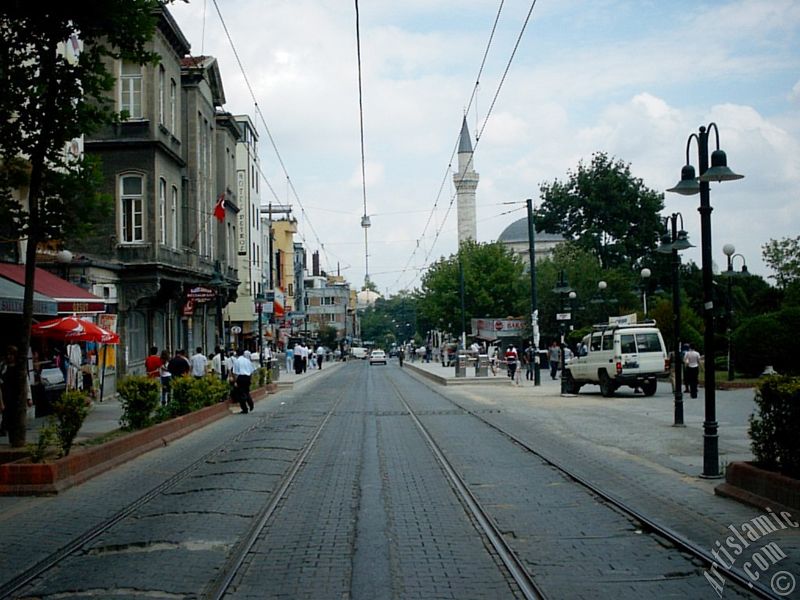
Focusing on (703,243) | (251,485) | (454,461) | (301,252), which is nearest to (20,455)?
(251,485)

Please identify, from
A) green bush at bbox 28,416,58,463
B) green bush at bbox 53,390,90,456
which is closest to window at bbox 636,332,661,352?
green bush at bbox 53,390,90,456

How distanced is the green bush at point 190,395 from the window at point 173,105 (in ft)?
56.5

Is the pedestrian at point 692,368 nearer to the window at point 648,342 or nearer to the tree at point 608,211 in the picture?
the window at point 648,342

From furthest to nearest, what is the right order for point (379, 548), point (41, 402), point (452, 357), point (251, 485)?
point (452, 357) → point (41, 402) → point (251, 485) → point (379, 548)

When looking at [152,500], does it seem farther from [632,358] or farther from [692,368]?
[632,358]

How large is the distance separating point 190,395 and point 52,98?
10.3 metres

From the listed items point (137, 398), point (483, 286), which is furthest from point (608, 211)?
point (137, 398)

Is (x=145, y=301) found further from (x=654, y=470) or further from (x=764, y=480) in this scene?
(x=764, y=480)

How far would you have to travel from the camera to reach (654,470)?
568 inches

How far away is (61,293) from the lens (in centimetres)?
2514

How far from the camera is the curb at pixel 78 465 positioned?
1283 cm

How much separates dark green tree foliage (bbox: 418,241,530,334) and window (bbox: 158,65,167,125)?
154 feet

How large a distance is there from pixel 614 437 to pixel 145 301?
2319cm

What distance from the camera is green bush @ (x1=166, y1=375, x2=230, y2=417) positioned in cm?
2239
